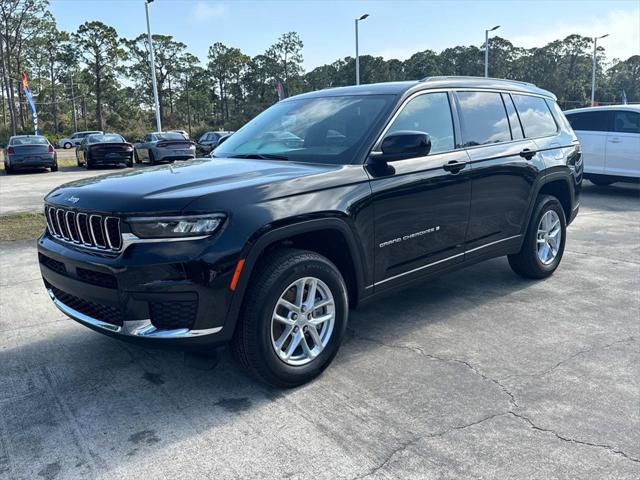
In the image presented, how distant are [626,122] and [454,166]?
30.2 feet

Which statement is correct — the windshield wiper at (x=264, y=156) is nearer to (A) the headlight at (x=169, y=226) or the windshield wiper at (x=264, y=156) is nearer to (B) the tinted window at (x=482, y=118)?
(A) the headlight at (x=169, y=226)

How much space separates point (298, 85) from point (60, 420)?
2816 inches

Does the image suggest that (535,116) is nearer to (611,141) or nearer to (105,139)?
(611,141)

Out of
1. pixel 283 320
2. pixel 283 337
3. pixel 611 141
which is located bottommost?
pixel 283 337

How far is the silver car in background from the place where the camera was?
2153 centimetres

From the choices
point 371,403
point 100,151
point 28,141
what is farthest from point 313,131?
point 28,141

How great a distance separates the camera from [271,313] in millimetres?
3158

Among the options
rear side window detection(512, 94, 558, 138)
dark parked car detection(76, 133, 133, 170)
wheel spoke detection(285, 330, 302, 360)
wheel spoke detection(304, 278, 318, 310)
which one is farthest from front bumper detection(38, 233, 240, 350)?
dark parked car detection(76, 133, 133, 170)

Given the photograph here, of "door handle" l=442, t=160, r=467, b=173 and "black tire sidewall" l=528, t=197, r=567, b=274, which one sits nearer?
"door handle" l=442, t=160, r=467, b=173

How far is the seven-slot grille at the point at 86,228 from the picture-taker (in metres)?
3.05

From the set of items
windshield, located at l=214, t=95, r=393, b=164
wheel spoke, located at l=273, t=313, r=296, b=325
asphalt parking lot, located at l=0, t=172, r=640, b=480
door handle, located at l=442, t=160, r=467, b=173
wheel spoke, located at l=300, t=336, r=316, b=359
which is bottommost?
asphalt parking lot, located at l=0, t=172, r=640, b=480

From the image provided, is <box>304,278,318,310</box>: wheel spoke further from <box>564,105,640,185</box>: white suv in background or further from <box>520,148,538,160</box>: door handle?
<box>564,105,640,185</box>: white suv in background

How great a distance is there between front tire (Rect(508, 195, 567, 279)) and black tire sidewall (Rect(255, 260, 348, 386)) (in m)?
2.61

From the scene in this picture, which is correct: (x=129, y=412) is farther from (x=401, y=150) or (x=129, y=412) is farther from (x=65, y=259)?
(x=401, y=150)
